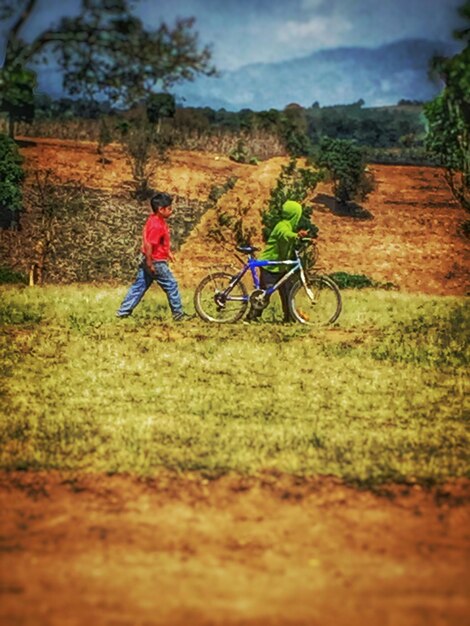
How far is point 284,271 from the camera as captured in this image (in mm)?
10781

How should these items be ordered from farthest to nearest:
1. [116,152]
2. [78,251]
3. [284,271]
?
[116,152] → [78,251] → [284,271]

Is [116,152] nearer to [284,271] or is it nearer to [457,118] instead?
[284,271]

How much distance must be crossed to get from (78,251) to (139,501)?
65.2ft

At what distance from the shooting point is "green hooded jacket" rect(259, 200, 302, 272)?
34.9 ft

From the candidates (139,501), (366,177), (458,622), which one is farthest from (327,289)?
(366,177)

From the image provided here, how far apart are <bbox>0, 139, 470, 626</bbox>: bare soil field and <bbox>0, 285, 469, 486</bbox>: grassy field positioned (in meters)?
0.35

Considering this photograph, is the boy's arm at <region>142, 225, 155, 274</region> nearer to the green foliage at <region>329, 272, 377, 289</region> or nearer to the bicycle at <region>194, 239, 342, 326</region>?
the bicycle at <region>194, 239, 342, 326</region>

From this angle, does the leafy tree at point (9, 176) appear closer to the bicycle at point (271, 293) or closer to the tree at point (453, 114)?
the bicycle at point (271, 293)

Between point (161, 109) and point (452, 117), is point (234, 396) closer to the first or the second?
point (452, 117)

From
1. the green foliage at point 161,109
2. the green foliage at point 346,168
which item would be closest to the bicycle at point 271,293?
the green foliage at point 346,168

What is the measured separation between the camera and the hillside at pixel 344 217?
79.5 ft

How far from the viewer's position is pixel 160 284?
1100 centimetres

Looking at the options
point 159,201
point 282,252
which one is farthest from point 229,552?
point 159,201

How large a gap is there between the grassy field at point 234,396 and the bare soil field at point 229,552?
352mm
